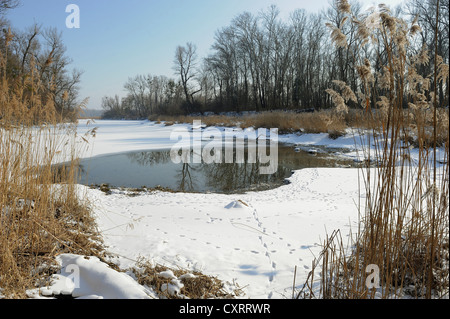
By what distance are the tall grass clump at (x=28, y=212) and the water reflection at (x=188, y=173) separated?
1.70 meters

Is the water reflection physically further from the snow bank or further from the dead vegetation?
the dead vegetation

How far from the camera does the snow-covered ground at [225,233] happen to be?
1.82 meters

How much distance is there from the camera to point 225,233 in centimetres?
282

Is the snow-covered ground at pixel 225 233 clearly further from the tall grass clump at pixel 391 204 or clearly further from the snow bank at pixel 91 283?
the tall grass clump at pixel 391 204

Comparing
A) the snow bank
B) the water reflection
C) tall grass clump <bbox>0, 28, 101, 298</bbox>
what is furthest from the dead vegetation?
the water reflection

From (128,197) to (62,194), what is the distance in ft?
4.66

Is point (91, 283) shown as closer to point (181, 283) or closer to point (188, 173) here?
point (181, 283)

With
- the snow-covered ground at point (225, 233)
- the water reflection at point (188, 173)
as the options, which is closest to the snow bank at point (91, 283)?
the snow-covered ground at point (225, 233)

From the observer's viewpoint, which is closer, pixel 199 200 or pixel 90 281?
pixel 90 281

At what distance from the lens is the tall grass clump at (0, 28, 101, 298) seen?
1688 millimetres

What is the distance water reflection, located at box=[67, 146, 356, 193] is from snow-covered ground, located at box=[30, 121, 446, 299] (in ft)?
2.60
